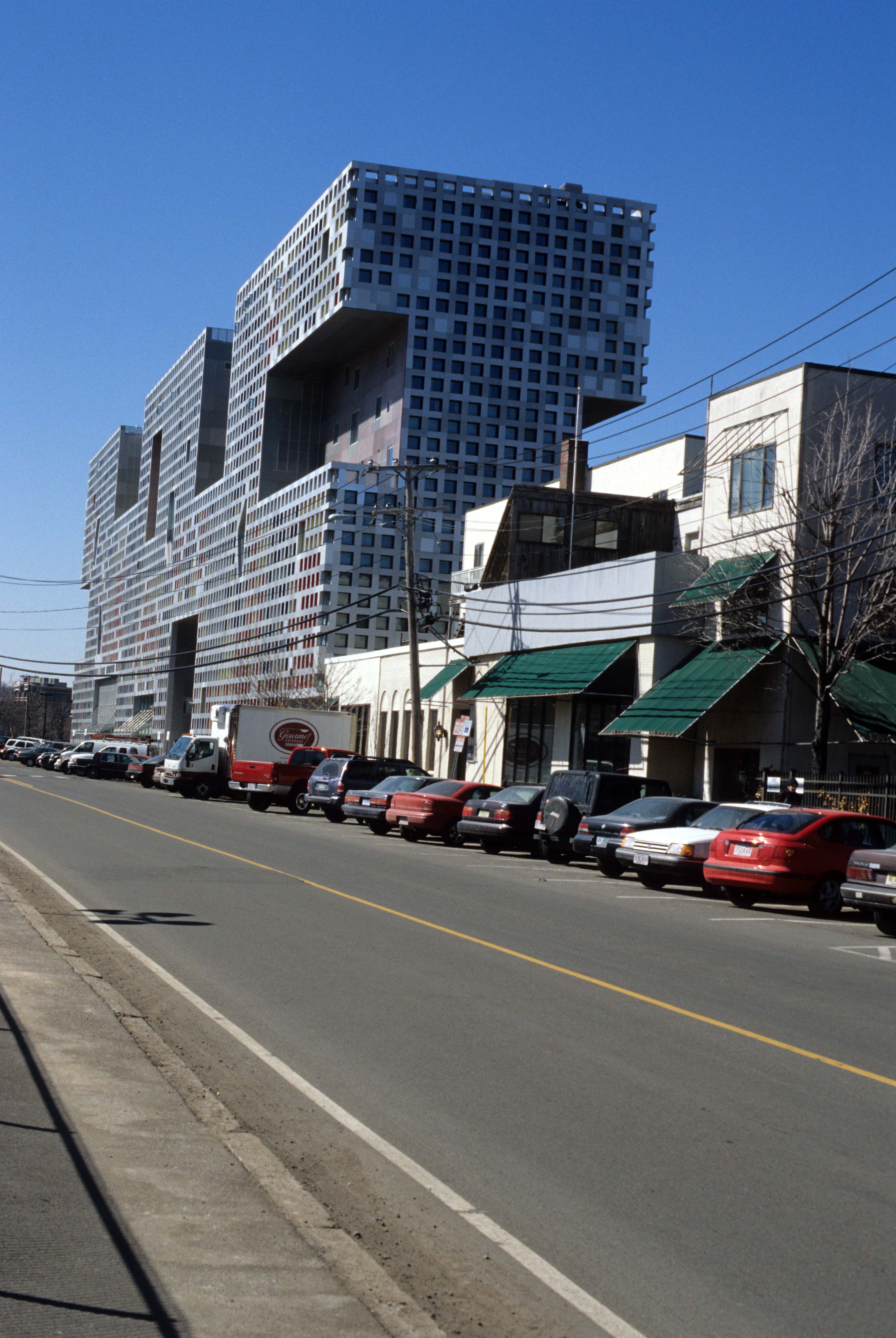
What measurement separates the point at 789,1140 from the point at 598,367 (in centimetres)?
13379

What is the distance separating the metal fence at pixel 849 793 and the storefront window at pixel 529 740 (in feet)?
44.6

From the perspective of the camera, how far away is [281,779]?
143ft

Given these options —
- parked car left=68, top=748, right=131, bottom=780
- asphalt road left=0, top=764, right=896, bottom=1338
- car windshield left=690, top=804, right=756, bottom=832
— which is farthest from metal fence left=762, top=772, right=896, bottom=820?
parked car left=68, top=748, right=131, bottom=780

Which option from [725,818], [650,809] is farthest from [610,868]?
[725,818]

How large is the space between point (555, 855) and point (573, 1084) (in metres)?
21.6

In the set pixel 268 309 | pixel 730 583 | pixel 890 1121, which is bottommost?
pixel 890 1121

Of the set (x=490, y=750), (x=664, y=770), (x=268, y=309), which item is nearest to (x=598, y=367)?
(x=268, y=309)

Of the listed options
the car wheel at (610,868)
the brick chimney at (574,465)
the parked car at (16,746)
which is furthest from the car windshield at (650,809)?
the parked car at (16,746)

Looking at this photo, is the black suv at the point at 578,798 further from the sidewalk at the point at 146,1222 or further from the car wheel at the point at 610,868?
the sidewalk at the point at 146,1222

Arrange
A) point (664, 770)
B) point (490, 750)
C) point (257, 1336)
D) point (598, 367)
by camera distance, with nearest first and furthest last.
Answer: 1. point (257, 1336)
2. point (664, 770)
3. point (490, 750)
4. point (598, 367)

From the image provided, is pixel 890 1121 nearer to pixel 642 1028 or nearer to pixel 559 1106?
pixel 559 1106

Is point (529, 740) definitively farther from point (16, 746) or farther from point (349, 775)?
point (16, 746)

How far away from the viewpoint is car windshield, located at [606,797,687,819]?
24.1 m

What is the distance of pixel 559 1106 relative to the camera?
7.36 m
